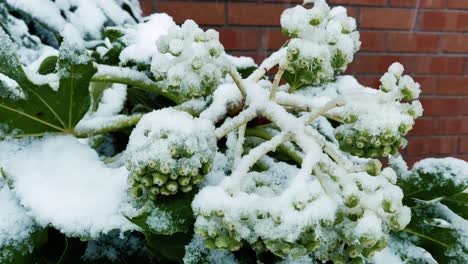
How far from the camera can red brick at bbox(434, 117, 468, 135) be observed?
2.30 meters

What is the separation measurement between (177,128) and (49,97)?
0.18 meters

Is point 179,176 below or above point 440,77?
above

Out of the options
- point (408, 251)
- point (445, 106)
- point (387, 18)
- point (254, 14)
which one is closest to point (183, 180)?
point (408, 251)

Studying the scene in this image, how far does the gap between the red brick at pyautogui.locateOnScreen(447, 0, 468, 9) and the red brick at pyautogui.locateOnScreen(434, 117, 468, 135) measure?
0.43 metres

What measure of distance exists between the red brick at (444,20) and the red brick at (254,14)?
1.98 ft

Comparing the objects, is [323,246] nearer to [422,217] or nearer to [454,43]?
[422,217]

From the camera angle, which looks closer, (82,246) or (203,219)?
(203,219)

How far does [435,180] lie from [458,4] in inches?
75.1

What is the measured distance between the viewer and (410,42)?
220cm

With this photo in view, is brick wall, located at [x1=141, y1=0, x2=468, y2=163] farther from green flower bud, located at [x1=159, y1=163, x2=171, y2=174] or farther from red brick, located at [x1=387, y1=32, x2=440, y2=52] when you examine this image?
green flower bud, located at [x1=159, y1=163, x2=171, y2=174]

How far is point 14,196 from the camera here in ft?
1.56

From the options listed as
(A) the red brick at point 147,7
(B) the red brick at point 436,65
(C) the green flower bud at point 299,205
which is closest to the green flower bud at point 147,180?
(C) the green flower bud at point 299,205

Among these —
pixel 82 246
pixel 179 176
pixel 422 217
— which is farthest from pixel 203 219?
pixel 422 217

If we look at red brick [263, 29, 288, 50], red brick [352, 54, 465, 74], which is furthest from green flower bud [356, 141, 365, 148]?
Answer: red brick [352, 54, 465, 74]
